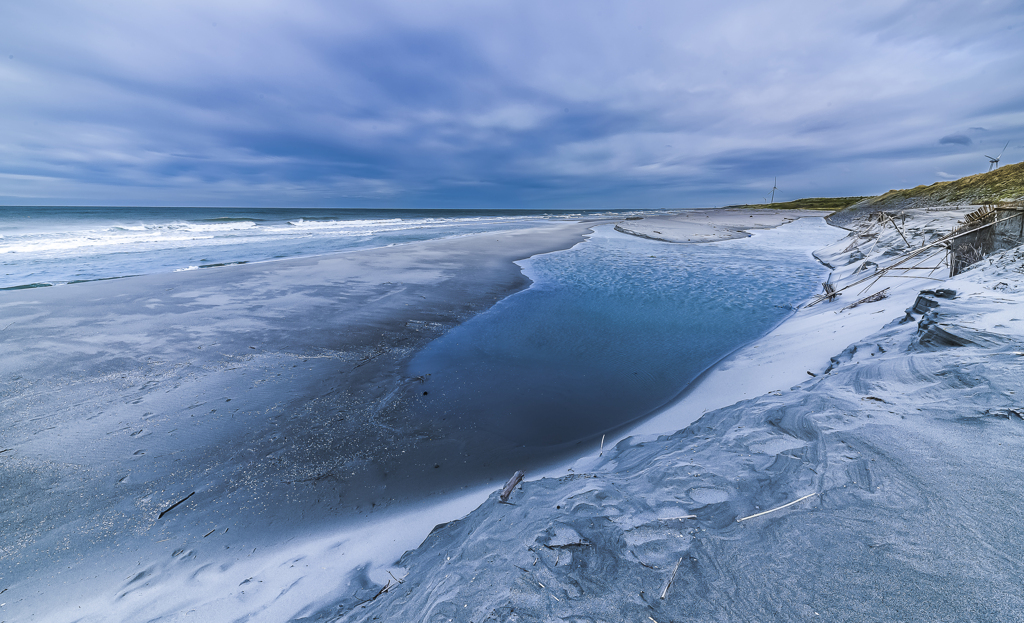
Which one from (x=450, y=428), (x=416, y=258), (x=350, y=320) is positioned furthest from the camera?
(x=416, y=258)

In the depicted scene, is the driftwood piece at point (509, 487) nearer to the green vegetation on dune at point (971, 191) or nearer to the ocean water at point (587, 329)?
the ocean water at point (587, 329)

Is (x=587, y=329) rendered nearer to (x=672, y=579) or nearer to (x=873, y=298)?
(x=873, y=298)

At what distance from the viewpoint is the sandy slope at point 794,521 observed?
5.11 ft

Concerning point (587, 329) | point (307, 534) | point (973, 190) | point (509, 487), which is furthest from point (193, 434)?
point (973, 190)

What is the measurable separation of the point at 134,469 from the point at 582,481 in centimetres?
407

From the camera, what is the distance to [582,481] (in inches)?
113

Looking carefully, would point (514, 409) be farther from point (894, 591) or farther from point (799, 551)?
point (894, 591)

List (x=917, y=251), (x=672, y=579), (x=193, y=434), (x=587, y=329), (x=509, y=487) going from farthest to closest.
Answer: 1. (x=587, y=329)
2. (x=917, y=251)
3. (x=193, y=434)
4. (x=509, y=487)
5. (x=672, y=579)

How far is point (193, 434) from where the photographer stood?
3965mm

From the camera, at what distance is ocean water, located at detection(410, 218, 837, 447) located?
4594mm

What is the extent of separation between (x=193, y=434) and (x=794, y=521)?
17.2ft

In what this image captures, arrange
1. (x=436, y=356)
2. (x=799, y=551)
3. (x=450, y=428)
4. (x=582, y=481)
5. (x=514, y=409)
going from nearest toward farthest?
1. (x=799, y=551)
2. (x=582, y=481)
3. (x=450, y=428)
4. (x=514, y=409)
5. (x=436, y=356)

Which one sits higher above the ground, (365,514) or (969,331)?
(969,331)

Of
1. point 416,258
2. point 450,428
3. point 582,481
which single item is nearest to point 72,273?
point 416,258
